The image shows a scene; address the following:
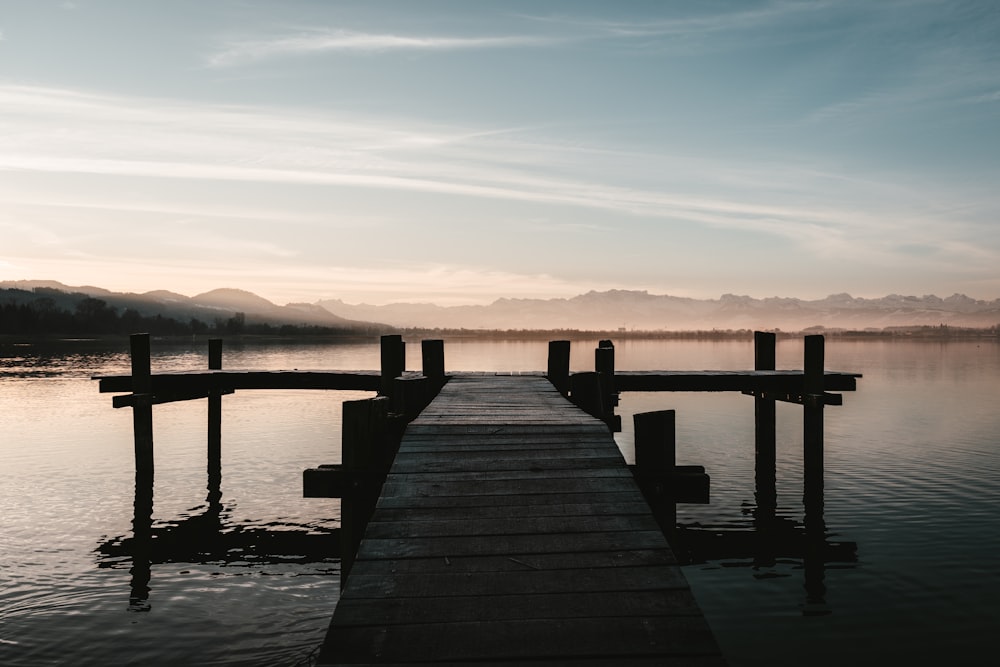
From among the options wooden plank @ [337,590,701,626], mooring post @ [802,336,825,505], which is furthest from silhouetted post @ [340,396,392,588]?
mooring post @ [802,336,825,505]

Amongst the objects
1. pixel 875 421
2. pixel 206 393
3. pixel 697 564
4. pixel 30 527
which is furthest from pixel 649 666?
pixel 875 421

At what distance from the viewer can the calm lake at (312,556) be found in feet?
32.3

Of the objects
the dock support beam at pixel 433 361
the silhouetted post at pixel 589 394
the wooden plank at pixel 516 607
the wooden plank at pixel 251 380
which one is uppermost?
the dock support beam at pixel 433 361

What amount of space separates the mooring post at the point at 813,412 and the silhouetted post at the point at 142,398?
50.5 ft

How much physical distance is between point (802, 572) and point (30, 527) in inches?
616

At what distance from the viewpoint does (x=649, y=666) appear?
4.53 meters

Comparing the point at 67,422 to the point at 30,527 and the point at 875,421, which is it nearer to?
the point at 30,527

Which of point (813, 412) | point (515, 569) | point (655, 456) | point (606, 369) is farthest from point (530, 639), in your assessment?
point (813, 412)

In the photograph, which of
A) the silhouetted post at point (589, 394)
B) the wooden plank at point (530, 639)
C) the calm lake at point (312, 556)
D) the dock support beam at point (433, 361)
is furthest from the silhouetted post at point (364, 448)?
the dock support beam at point (433, 361)

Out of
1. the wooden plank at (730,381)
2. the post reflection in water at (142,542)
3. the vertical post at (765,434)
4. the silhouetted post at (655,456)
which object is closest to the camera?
the silhouetted post at (655,456)

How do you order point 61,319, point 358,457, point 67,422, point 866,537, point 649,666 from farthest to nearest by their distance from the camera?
point 61,319, point 67,422, point 866,537, point 358,457, point 649,666

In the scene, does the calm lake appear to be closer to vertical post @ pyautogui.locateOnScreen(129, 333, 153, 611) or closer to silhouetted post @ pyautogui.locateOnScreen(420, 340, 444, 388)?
vertical post @ pyautogui.locateOnScreen(129, 333, 153, 611)

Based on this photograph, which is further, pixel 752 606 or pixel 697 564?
pixel 697 564

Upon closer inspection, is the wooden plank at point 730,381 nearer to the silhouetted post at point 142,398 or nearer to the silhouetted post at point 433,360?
the silhouetted post at point 433,360
